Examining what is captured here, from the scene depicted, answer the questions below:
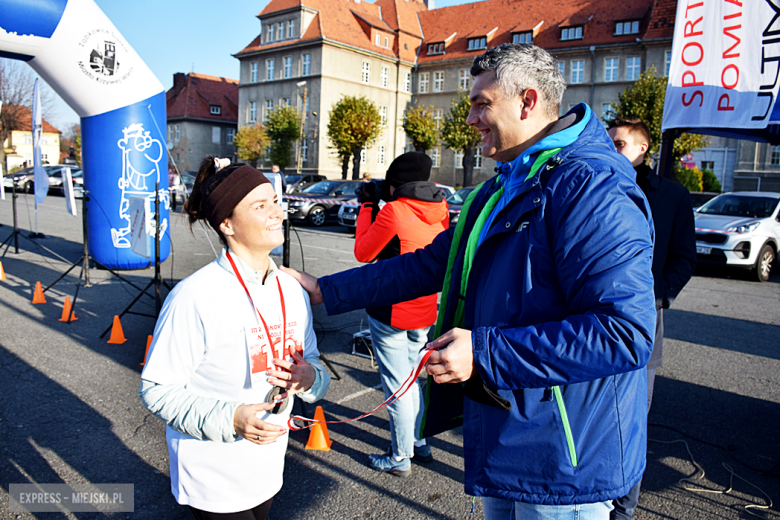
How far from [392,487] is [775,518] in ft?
7.24

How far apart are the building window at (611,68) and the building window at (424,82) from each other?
15.8 m

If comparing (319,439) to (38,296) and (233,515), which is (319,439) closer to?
(233,515)

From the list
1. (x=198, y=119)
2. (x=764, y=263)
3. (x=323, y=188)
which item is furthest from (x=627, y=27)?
(x=198, y=119)

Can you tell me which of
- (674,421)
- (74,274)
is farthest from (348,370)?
(74,274)

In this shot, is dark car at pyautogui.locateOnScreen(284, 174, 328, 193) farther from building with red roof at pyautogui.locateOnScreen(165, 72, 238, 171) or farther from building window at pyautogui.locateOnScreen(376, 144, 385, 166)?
building with red roof at pyautogui.locateOnScreen(165, 72, 238, 171)

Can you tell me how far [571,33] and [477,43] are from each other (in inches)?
319

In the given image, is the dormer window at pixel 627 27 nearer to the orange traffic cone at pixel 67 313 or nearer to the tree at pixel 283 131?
the tree at pixel 283 131

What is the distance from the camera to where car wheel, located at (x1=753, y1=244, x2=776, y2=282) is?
1128 centimetres

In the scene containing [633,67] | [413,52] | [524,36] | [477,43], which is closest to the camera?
[633,67]

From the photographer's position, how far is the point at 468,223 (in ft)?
6.20

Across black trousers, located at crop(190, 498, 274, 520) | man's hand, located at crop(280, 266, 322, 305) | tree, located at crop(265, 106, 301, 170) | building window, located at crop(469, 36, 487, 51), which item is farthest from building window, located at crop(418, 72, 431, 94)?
black trousers, located at crop(190, 498, 274, 520)

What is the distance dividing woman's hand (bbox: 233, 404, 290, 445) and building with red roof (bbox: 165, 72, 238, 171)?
5727cm

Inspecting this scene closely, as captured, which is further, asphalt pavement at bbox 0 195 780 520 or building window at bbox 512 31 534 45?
building window at bbox 512 31 534 45

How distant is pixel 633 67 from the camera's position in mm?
41625
